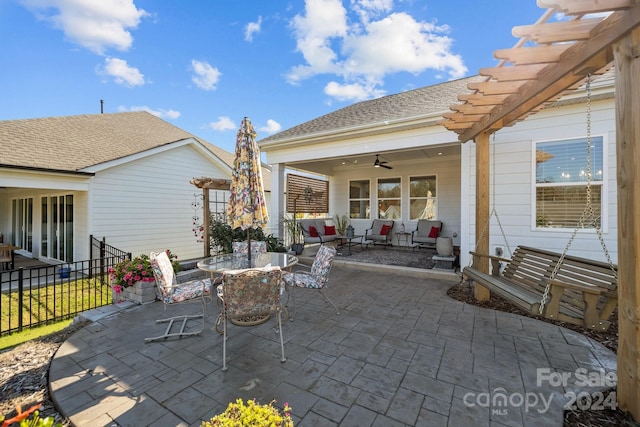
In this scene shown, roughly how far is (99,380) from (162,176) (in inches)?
322

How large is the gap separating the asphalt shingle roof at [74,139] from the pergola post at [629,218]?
32.8 feet

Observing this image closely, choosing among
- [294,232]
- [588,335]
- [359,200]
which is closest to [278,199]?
[294,232]

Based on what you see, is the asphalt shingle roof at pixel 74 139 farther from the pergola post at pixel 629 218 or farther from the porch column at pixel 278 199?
the pergola post at pixel 629 218

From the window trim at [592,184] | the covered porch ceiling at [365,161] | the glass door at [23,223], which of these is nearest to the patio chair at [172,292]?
the covered porch ceiling at [365,161]

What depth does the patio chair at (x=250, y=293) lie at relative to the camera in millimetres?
2479

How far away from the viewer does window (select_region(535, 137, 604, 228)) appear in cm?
442

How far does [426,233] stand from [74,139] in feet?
38.5

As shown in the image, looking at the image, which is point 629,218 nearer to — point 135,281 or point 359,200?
point 135,281

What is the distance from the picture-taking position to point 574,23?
2.08m

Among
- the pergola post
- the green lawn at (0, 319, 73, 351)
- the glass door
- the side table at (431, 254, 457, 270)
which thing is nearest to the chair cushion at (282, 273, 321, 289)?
the pergola post

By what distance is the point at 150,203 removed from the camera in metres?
8.82

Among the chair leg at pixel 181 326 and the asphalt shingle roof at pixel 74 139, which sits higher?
the asphalt shingle roof at pixel 74 139

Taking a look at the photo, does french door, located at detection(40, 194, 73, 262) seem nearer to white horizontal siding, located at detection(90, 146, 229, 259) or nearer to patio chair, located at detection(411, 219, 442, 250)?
white horizontal siding, located at detection(90, 146, 229, 259)

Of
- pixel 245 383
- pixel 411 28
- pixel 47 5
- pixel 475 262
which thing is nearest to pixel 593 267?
pixel 475 262
